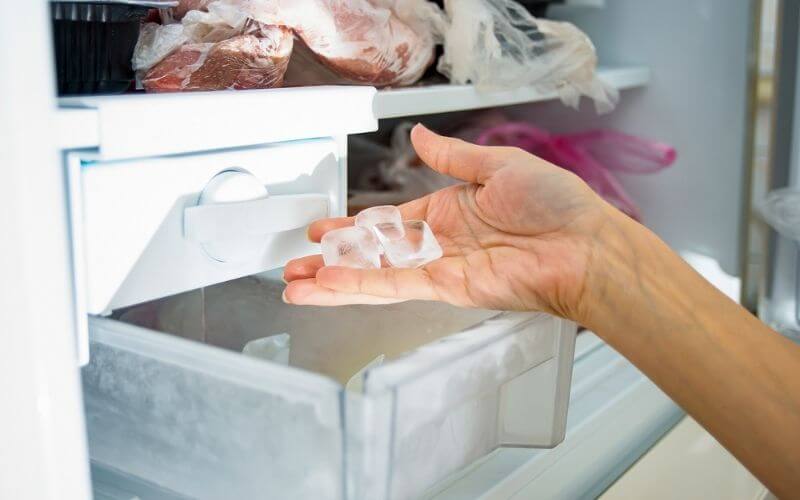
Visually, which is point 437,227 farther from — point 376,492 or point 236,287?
point 376,492

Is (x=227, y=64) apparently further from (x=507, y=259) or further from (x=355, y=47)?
(x=507, y=259)

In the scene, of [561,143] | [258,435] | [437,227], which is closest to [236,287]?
[437,227]

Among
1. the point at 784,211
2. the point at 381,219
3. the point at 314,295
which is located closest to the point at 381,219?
the point at 381,219

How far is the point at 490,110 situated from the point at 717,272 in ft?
1.61

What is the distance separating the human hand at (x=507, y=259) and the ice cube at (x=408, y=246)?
1 cm

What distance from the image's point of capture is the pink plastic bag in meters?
1.40

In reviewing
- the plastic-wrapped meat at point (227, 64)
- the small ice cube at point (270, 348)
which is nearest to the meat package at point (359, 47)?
the plastic-wrapped meat at point (227, 64)

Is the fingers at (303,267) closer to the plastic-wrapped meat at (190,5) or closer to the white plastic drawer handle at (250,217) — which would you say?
the white plastic drawer handle at (250,217)

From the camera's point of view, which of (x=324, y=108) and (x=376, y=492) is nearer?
(x=376, y=492)

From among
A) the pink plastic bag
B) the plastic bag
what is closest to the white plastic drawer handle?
the plastic bag

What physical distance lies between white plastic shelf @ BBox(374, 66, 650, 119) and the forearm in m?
0.28

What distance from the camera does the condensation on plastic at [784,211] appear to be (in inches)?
49.6

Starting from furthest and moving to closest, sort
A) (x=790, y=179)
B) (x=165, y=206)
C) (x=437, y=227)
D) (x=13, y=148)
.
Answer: (x=790, y=179) → (x=437, y=227) → (x=165, y=206) → (x=13, y=148)

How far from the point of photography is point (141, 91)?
75cm
